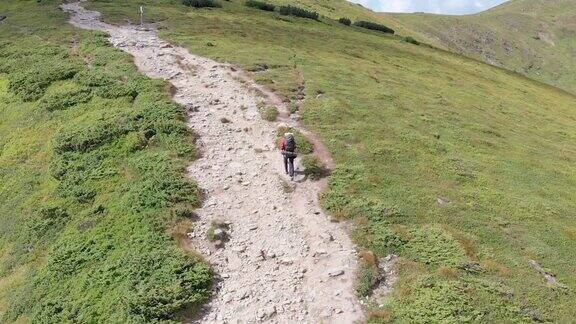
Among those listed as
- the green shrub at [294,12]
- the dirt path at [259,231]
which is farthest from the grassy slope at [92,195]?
the green shrub at [294,12]

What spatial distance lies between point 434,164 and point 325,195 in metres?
9.60

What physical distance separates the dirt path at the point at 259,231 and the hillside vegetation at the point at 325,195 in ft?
3.45

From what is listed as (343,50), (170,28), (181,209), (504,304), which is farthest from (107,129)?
(343,50)

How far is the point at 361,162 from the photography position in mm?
30203

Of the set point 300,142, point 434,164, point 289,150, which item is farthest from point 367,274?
point 434,164

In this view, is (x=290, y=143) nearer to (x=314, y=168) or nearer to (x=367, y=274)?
(x=314, y=168)

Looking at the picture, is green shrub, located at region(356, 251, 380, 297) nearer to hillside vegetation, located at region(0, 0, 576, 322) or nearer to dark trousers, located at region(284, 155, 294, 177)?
hillside vegetation, located at region(0, 0, 576, 322)

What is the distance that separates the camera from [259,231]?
78.0ft

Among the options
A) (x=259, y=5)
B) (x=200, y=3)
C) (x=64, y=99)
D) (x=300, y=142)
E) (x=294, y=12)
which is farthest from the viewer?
(x=294, y=12)

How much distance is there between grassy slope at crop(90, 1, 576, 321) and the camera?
20.7 metres

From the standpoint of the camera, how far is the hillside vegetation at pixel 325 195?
66.9 feet

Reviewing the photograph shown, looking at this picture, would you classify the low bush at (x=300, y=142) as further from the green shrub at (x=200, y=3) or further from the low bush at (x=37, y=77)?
the green shrub at (x=200, y=3)

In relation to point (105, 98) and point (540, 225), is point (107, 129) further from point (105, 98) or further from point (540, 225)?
point (540, 225)

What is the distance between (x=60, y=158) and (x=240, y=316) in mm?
18150
